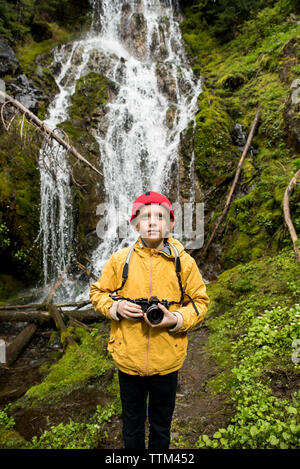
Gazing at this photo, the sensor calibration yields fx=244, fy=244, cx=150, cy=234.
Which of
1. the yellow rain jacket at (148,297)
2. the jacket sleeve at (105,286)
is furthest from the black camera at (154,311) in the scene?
the jacket sleeve at (105,286)

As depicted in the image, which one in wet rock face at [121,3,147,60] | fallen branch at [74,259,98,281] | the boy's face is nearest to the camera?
the boy's face

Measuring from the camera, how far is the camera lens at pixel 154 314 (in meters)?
1.61

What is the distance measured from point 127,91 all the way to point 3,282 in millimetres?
12572

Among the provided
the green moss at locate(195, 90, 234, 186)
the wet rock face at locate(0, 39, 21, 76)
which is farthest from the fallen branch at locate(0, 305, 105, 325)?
the wet rock face at locate(0, 39, 21, 76)

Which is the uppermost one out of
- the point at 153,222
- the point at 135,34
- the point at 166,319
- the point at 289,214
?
the point at 135,34

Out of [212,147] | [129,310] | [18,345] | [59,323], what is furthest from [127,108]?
[129,310]

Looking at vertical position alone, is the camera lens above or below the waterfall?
below

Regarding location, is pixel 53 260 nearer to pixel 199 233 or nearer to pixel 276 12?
pixel 199 233

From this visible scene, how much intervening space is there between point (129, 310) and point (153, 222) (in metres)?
0.67

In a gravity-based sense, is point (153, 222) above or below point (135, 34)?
below

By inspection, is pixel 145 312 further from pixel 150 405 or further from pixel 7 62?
pixel 7 62

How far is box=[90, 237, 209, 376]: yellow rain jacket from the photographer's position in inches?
70.7

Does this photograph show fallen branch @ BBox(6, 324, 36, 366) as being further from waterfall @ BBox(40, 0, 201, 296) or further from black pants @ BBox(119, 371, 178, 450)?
black pants @ BBox(119, 371, 178, 450)

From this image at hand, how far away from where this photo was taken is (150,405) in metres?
2.00
